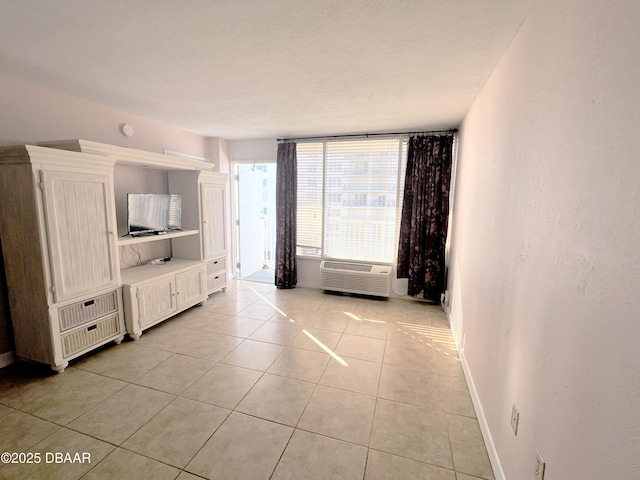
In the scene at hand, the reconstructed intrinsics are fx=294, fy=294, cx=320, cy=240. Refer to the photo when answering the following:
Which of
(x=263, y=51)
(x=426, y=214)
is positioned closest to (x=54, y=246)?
(x=263, y=51)

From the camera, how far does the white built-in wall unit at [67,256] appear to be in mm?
2279

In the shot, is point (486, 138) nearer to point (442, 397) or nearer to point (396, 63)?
point (396, 63)

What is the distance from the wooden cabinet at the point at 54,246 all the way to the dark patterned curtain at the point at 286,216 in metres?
2.37

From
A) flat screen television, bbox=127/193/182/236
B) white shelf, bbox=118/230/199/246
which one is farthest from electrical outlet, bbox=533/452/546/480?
flat screen television, bbox=127/193/182/236

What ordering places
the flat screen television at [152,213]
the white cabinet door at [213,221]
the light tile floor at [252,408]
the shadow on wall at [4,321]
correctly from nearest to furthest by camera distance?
the light tile floor at [252,408] → the shadow on wall at [4,321] → the flat screen television at [152,213] → the white cabinet door at [213,221]

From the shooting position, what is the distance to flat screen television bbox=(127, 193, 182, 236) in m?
3.31

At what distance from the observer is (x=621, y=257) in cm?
79

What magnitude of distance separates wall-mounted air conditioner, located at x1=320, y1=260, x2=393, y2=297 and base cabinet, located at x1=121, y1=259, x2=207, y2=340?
70.4 inches

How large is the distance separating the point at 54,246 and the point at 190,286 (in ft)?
5.25

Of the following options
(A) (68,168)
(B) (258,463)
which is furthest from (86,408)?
(A) (68,168)

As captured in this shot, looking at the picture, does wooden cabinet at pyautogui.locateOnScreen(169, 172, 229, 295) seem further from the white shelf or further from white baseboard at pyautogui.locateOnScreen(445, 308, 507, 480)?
white baseboard at pyautogui.locateOnScreen(445, 308, 507, 480)

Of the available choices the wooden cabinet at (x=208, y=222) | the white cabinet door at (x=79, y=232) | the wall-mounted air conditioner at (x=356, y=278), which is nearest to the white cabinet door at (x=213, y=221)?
Result: the wooden cabinet at (x=208, y=222)

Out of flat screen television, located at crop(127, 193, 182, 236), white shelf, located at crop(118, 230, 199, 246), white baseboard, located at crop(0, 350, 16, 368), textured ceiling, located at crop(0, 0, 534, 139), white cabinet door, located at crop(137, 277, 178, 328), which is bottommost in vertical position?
white baseboard, located at crop(0, 350, 16, 368)

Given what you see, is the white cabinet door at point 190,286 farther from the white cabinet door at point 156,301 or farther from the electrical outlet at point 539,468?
the electrical outlet at point 539,468
